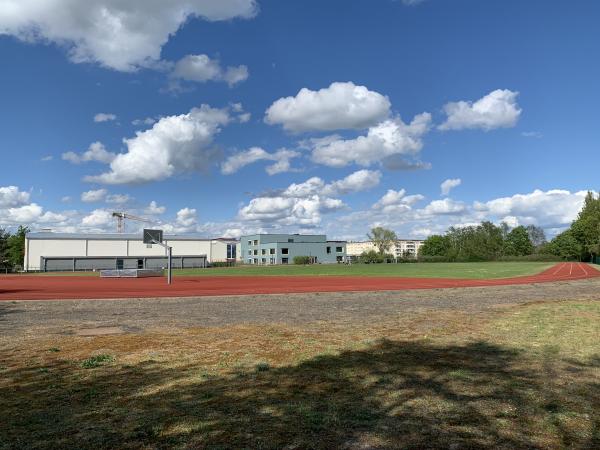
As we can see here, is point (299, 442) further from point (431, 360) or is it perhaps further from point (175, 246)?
point (175, 246)

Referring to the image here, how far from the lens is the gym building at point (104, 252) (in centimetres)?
9869

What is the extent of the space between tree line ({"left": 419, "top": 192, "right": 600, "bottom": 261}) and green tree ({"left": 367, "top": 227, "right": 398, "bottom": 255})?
1211cm

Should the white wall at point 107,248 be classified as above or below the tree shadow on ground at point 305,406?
above

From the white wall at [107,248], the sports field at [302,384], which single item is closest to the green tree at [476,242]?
the white wall at [107,248]

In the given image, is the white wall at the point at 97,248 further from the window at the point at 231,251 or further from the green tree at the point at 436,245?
the green tree at the point at 436,245

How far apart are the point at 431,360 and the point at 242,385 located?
148 inches

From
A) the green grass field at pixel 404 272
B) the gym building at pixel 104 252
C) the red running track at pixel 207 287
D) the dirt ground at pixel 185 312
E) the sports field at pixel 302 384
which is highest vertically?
the gym building at pixel 104 252

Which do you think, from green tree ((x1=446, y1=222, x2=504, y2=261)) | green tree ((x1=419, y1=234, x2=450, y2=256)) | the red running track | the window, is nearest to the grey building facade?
the window

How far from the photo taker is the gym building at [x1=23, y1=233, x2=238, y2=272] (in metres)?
98.7

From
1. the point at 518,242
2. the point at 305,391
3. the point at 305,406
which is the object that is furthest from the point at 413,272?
the point at 518,242

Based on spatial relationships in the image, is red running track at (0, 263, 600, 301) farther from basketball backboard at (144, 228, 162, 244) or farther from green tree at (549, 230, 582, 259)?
green tree at (549, 230, 582, 259)

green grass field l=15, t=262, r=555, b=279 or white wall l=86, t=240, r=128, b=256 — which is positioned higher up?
white wall l=86, t=240, r=128, b=256

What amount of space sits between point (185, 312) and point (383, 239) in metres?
137

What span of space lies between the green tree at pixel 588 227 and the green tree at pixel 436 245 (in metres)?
57.6
